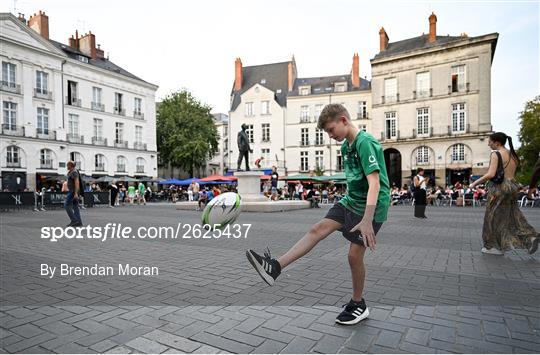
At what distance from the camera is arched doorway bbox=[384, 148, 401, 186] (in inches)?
1623

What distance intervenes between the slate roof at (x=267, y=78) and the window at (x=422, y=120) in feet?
63.9

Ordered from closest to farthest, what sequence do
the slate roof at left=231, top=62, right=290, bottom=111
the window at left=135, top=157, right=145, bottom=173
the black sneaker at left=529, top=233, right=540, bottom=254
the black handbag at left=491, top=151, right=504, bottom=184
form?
the black sneaker at left=529, top=233, right=540, bottom=254 < the black handbag at left=491, top=151, right=504, bottom=184 < the window at left=135, top=157, right=145, bottom=173 < the slate roof at left=231, top=62, right=290, bottom=111

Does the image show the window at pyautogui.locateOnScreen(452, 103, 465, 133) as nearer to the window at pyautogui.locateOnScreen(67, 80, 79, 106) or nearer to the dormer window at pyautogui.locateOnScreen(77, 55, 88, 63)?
the window at pyautogui.locateOnScreen(67, 80, 79, 106)

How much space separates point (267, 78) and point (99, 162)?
2820 cm

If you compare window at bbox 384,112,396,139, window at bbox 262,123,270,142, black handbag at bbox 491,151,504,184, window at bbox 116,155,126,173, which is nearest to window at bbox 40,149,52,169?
window at bbox 116,155,126,173

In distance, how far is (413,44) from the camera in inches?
1615

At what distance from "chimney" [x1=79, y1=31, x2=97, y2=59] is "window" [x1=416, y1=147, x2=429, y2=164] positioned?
41047 mm

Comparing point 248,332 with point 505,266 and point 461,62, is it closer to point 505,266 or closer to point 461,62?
point 505,266

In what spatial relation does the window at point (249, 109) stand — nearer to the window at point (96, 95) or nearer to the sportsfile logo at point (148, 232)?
the window at point (96, 95)

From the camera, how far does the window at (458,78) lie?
3631 cm

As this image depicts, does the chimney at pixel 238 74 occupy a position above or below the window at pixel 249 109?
above

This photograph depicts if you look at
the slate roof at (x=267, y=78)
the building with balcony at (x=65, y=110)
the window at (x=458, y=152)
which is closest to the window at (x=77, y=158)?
the building with balcony at (x=65, y=110)

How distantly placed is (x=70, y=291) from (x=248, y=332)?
2.45m

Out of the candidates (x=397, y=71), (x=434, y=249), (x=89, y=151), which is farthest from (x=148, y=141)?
(x=434, y=249)
